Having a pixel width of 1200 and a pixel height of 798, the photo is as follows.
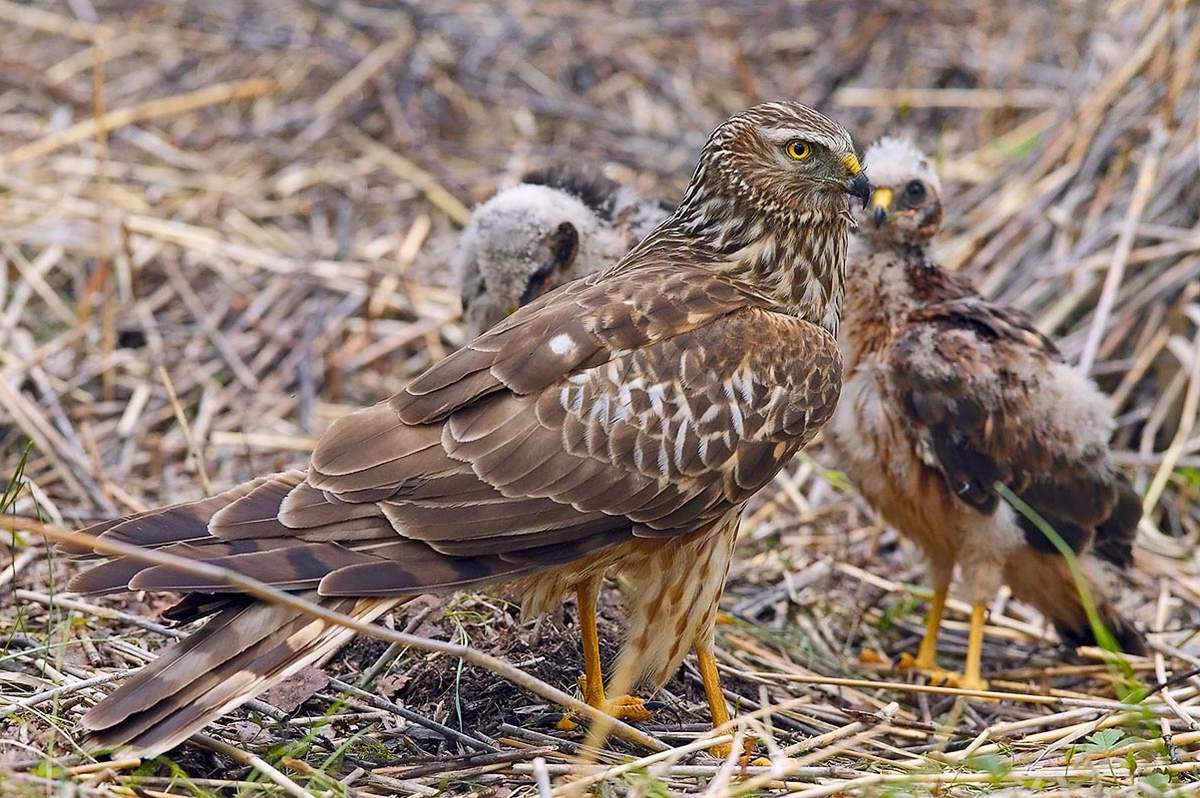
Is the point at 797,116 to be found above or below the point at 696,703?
above

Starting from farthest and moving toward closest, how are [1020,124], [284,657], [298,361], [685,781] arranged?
[1020,124] < [298,361] < [685,781] < [284,657]

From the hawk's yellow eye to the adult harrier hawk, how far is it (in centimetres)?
127

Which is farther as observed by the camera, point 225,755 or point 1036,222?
point 1036,222

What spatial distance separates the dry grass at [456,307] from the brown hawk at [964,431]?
369 millimetres

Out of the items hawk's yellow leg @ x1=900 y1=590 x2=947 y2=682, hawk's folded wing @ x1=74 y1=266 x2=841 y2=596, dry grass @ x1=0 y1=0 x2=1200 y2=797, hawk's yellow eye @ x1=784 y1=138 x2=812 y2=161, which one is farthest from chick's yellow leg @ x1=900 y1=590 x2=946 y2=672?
hawk's yellow eye @ x1=784 y1=138 x2=812 y2=161

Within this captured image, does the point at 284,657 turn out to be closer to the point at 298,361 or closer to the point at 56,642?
the point at 56,642

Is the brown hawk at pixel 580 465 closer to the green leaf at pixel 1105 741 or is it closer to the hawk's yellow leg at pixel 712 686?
the hawk's yellow leg at pixel 712 686

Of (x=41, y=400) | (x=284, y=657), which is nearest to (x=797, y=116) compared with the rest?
(x=284, y=657)

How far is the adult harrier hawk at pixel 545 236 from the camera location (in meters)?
5.39

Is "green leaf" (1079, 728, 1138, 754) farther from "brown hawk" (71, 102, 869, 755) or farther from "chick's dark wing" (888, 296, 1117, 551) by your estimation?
"chick's dark wing" (888, 296, 1117, 551)

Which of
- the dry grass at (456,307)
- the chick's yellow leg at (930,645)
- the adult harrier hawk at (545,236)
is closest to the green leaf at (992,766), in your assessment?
the dry grass at (456,307)

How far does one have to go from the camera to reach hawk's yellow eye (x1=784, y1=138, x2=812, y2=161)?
4.10 m

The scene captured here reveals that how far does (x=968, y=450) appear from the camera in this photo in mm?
4793

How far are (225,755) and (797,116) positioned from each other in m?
2.30
